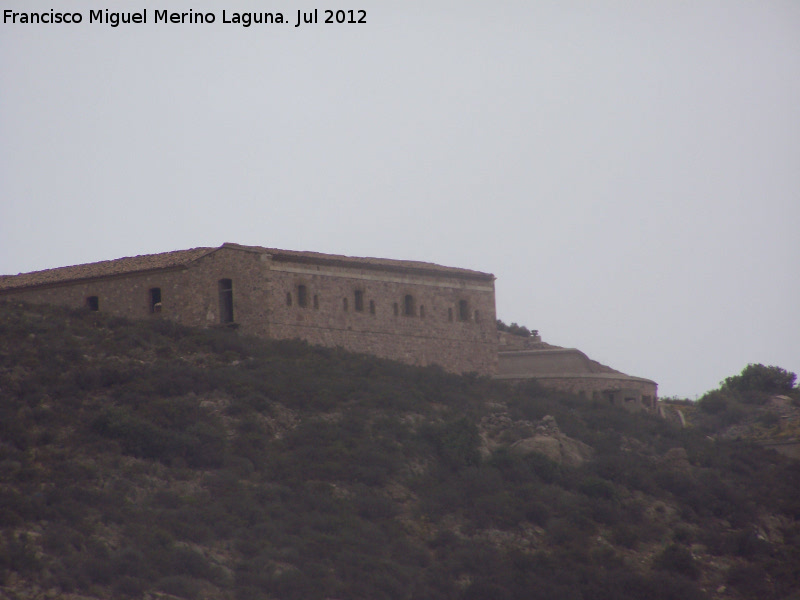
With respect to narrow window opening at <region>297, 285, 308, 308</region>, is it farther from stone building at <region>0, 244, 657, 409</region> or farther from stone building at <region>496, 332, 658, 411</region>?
stone building at <region>496, 332, 658, 411</region>

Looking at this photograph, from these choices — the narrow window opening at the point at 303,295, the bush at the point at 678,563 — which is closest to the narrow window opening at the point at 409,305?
the narrow window opening at the point at 303,295

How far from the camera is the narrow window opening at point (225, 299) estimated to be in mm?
40719

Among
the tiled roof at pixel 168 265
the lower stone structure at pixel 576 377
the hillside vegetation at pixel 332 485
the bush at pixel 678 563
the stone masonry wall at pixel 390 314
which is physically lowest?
the bush at pixel 678 563

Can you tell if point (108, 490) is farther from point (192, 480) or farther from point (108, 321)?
point (108, 321)

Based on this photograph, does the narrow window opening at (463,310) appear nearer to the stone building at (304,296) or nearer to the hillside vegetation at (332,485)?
the stone building at (304,296)

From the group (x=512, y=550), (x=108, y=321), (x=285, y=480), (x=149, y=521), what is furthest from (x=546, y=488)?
(x=108, y=321)

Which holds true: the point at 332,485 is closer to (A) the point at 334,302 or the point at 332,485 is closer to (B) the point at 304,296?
(B) the point at 304,296

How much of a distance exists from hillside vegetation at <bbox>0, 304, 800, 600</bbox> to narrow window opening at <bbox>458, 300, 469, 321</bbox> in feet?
14.1

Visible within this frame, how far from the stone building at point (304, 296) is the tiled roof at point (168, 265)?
51 mm

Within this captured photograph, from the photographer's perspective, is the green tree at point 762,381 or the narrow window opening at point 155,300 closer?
the narrow window opening at point 155,300

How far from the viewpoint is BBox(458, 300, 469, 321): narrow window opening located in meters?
45.6

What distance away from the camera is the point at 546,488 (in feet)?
108

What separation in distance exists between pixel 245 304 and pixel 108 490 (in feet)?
47.3

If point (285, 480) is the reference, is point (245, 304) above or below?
above
